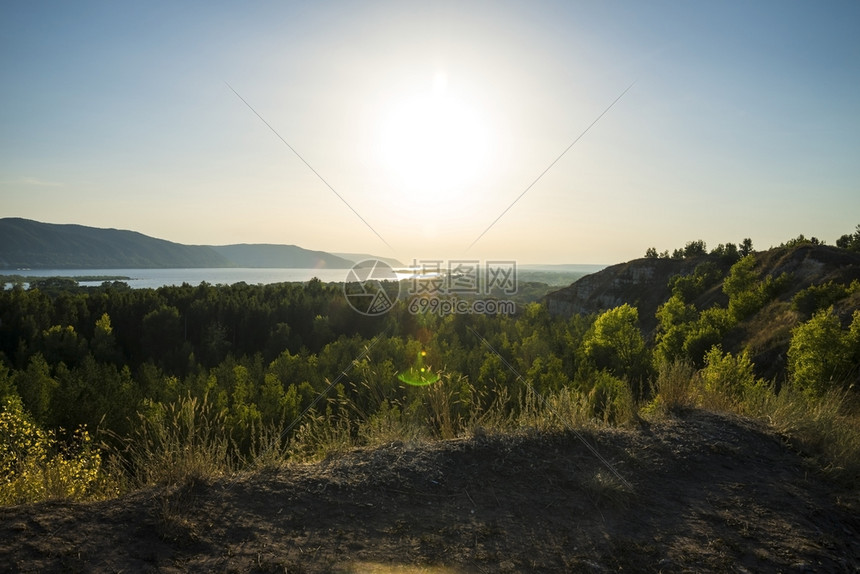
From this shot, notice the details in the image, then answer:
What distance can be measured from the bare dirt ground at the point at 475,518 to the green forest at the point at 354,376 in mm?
562

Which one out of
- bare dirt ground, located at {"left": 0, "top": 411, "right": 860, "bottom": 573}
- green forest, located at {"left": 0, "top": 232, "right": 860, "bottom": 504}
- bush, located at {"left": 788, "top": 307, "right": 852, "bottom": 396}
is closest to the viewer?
bare dirt ground, located at {"left": 0, "top": 411, "right": 860, "bottom": 573}

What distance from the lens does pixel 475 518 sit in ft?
14.5

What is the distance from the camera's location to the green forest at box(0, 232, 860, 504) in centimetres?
626

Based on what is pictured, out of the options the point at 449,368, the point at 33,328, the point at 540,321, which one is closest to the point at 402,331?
the point at 540,321

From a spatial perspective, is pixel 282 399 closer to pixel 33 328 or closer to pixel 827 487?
pixel 827 487

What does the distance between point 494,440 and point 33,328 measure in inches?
2942

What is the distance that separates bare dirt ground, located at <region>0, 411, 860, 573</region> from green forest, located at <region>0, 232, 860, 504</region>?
0.56 metres

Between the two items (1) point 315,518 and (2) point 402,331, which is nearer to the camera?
(1) point 315,518

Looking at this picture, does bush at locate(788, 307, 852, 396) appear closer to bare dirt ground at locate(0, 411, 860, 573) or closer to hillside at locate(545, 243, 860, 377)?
hillside at locate(545, 243, 860, 377)

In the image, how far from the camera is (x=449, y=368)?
3422cm

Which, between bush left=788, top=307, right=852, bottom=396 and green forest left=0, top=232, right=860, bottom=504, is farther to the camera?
bush left=788, top=307, right=852, bottom=396

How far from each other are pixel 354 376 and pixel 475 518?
3170 centimetres

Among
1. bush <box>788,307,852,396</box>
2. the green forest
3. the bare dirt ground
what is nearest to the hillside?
the green forest

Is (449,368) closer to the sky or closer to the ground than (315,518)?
→ closer to the ground
